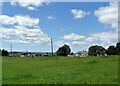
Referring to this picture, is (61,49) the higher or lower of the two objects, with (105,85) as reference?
higher

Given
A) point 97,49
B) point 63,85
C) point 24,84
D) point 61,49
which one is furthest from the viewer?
point 97,49

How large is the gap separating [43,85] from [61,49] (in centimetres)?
8738

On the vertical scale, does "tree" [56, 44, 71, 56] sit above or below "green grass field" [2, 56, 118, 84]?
above

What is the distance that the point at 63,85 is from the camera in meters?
14.1

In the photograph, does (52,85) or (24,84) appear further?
(24,84)

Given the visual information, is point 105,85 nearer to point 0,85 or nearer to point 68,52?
point 0,85

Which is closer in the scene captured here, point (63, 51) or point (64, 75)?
point (64, 75)

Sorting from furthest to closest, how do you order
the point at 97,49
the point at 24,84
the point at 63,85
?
the point at 97,49 < the point at 24,84 < the point at 63,85

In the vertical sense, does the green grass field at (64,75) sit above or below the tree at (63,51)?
below

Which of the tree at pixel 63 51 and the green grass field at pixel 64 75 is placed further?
the tree at pixel 63 51

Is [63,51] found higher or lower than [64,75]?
higher

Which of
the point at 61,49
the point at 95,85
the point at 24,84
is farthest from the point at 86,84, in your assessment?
the point at 61,49

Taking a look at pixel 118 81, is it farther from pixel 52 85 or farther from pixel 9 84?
pixel 9 84

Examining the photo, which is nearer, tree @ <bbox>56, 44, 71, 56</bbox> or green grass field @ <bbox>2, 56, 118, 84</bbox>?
green grass field @ <bbox>2, 56, 118, 84</bbox>
